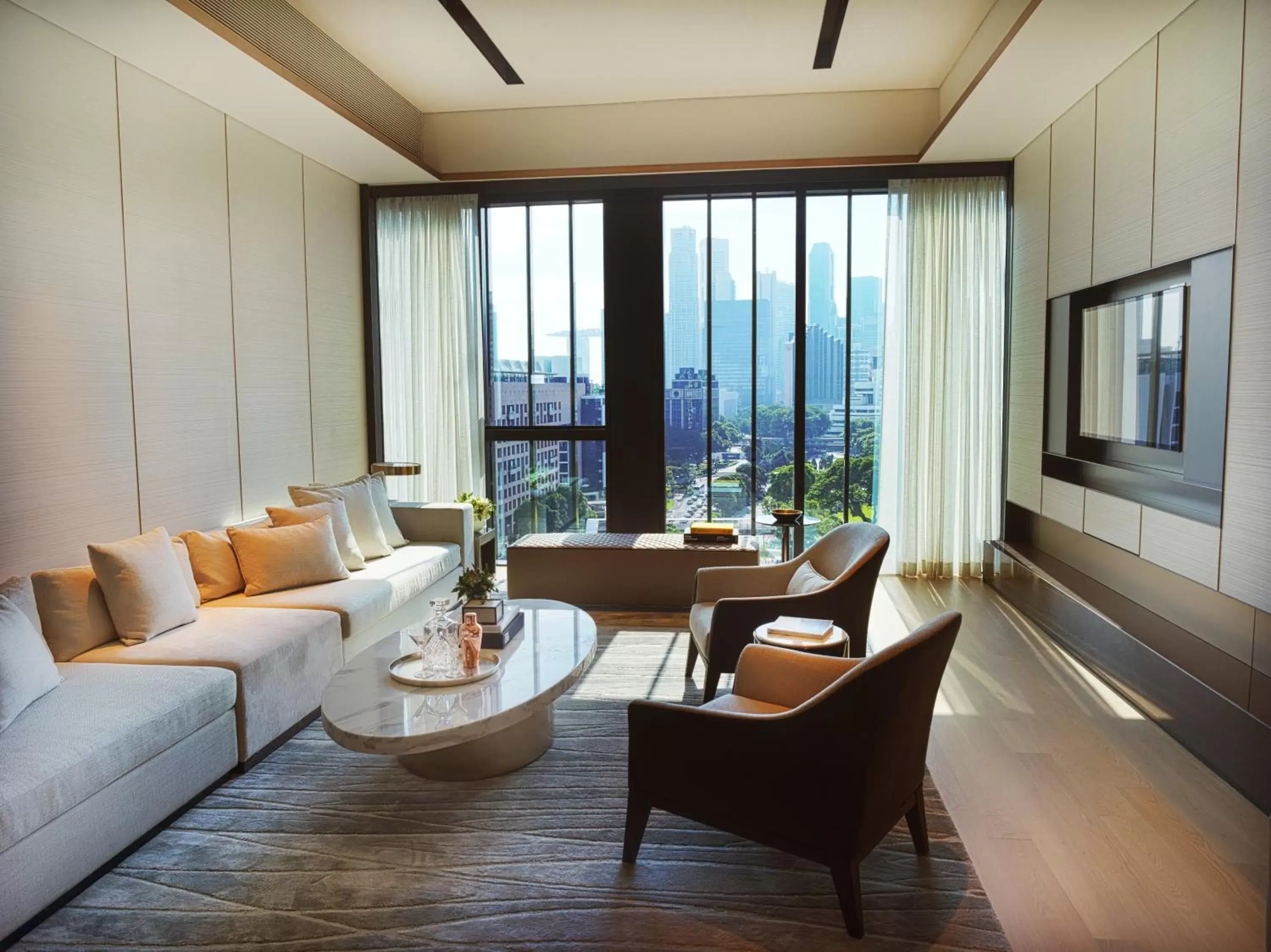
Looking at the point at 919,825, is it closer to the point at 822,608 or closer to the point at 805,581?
the point at 822,608

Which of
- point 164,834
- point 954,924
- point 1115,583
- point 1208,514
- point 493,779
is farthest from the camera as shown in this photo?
point 1115,583

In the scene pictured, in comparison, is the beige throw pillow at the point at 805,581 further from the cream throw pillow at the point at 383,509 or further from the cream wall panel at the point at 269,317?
the cream wall panel at the point at 269,317

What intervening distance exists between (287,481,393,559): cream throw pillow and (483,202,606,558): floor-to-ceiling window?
156 cm

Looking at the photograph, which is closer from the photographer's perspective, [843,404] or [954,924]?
[954,924]

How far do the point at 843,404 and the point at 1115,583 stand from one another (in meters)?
2.31

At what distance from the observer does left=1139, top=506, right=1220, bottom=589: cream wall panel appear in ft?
11.6

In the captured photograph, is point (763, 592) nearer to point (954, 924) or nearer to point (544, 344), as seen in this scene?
point (954, 924)

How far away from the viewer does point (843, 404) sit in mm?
6473

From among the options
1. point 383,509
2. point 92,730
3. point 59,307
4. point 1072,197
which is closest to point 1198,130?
point 1072,197

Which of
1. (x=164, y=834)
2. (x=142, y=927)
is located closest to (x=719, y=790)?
(x=142, y=927)

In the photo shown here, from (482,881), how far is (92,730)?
1.25m

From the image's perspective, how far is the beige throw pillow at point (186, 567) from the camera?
12.7ft

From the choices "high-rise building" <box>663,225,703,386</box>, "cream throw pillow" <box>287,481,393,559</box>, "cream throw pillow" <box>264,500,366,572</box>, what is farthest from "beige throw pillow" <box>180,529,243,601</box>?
"high-rise building" <box>663,225,703,386</box>

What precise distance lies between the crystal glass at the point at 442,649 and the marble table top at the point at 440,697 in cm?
9
